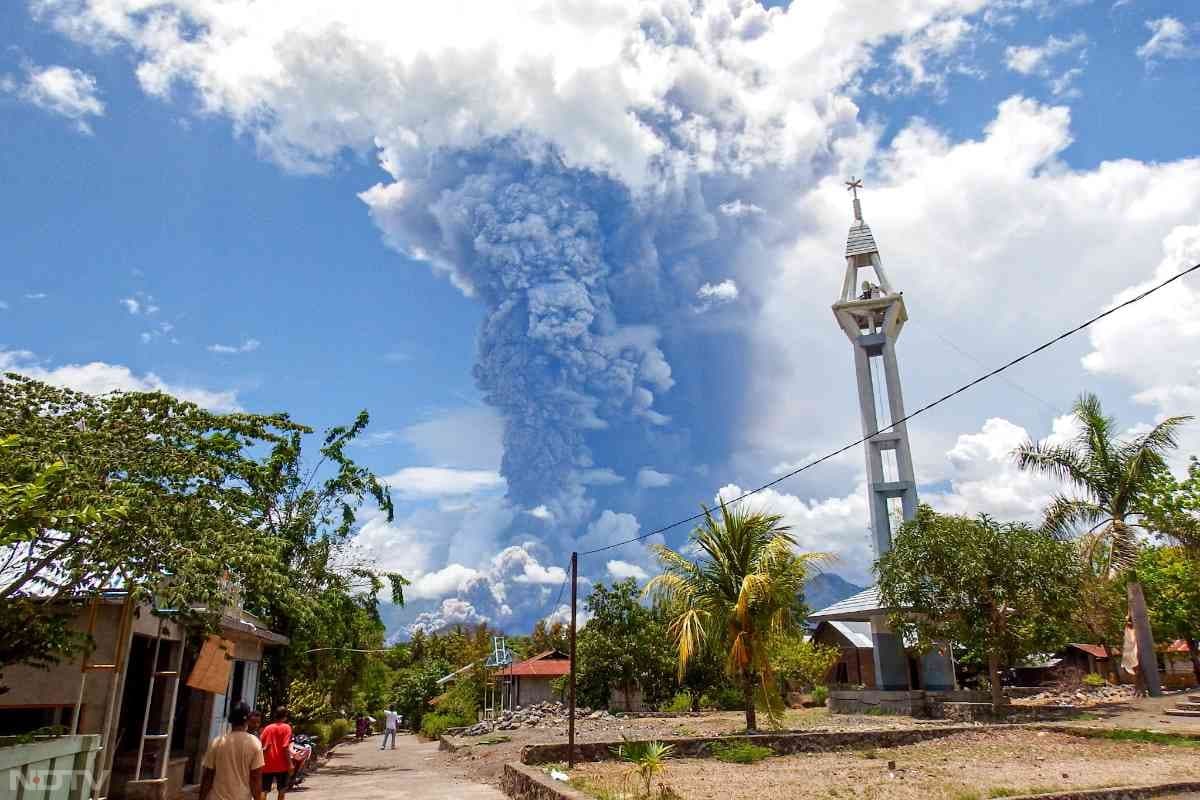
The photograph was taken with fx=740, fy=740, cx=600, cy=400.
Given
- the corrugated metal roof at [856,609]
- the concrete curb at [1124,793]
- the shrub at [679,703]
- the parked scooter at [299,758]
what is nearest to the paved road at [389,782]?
the parked scooter at [299,758]

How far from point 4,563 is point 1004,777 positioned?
48.6 feet

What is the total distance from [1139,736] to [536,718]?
78.5ft

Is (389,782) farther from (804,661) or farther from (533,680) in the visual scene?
(533,680)

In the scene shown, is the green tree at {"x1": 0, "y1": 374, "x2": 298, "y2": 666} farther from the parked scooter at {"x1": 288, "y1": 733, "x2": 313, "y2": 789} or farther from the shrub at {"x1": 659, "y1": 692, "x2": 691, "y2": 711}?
the shrub at {"x1": 659, "y1": 692, "x2": 691, "y2": 711}

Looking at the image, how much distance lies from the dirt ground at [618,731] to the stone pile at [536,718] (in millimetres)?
1934

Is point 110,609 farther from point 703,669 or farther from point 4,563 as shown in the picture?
point 703,669

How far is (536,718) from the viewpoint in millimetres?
33688

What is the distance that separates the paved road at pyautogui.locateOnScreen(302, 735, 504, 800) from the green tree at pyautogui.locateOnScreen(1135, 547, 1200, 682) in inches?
1113

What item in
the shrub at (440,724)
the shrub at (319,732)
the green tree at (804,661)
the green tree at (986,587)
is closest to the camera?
the green tree at (986,587)

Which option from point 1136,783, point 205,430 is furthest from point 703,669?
point 205,430

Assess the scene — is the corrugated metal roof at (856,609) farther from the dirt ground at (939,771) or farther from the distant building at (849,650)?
the distant building at (849,650)

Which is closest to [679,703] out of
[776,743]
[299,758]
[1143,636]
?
[1143,636]

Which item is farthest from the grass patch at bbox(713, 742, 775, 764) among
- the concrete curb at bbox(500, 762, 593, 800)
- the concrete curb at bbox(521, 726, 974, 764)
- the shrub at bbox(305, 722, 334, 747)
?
the shrub at bbox(305, 722, 334, 747)

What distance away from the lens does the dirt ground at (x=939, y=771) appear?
11203 mm
